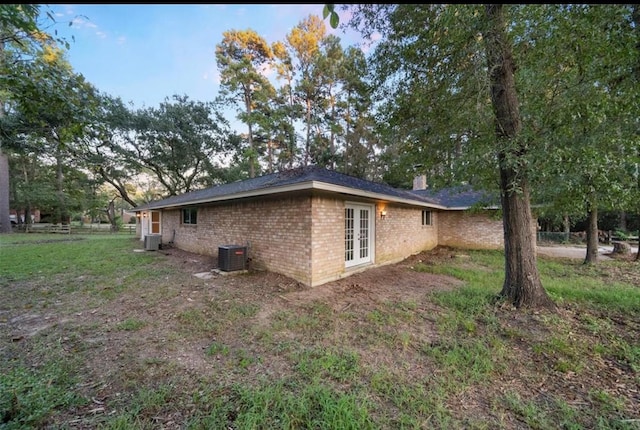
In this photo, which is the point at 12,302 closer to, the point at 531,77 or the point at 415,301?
the point at 415,301

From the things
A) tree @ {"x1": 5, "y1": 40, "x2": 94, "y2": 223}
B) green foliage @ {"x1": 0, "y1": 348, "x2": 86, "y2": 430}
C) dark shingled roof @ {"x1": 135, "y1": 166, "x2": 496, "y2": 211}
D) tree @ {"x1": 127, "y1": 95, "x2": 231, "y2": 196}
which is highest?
tree @ {"x1": 127, "y1": 95, "x2": 231, "y2": 196}

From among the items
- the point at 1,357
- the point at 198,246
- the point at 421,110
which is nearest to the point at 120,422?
the point at 1,357

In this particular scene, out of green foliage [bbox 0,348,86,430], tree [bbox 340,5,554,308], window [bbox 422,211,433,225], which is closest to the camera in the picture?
green foliage [bbox 0,348,86,430]

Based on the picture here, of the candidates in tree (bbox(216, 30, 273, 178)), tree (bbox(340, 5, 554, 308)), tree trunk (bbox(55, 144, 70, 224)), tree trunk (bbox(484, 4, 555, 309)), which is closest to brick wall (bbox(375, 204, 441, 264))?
tree (bbox(340, 5, 554, 308))

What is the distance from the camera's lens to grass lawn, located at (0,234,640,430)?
2117mm

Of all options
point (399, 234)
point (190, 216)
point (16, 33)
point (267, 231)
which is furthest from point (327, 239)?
point (190, 216)

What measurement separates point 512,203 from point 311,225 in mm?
3657

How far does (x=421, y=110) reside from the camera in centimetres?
513

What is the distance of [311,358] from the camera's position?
292 centimetres

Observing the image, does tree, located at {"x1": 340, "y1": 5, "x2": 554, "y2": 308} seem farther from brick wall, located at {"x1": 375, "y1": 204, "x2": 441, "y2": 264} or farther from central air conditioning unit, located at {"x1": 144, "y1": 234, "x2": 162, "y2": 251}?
central air conditioning unit, located at {"x1": 144, "y1": 234, "x2": 162, "y2": 251}

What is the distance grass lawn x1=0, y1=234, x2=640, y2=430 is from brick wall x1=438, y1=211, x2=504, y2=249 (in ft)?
21.7

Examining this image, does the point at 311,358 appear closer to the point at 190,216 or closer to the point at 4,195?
the point at 190,216

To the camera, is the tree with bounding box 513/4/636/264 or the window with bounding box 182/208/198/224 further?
the window with bounding box 182/208/198/224

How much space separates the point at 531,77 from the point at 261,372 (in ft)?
17.5
